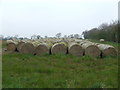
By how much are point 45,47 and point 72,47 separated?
4.59 ft

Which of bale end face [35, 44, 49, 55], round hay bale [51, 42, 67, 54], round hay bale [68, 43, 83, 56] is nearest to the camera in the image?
→ round hay bale [68, 43, 83, 56]

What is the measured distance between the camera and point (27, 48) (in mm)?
12016

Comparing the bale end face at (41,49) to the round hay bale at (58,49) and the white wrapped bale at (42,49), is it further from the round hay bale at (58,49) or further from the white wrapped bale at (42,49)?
the round hay bale at (58,49)

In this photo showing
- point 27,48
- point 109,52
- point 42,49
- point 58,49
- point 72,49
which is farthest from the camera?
point 27,48

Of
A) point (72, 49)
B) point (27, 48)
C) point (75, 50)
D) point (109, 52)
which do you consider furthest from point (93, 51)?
point (27, 48)

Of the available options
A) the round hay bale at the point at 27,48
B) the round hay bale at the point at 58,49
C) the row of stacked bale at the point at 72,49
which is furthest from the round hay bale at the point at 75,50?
the round hay bale at the point at 27,48

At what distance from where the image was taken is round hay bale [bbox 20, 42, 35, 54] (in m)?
11.9

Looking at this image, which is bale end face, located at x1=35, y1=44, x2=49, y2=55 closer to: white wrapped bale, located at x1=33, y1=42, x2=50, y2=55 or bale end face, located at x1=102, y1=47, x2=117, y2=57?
white wrapped bale, located at x1=33, y1=42, x2=50, y2=55

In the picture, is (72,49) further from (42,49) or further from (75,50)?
(42,49)

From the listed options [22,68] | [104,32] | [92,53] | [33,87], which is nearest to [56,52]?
[92,53]

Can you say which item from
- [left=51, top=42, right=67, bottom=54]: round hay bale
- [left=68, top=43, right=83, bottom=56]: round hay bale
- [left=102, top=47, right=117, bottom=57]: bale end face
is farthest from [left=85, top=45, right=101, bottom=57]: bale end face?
[left=51, top=42, right=67, bottom=54]: round hay bale

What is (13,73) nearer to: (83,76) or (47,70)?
(47,70)

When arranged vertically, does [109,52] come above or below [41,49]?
below

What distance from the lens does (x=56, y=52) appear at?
1125cm
